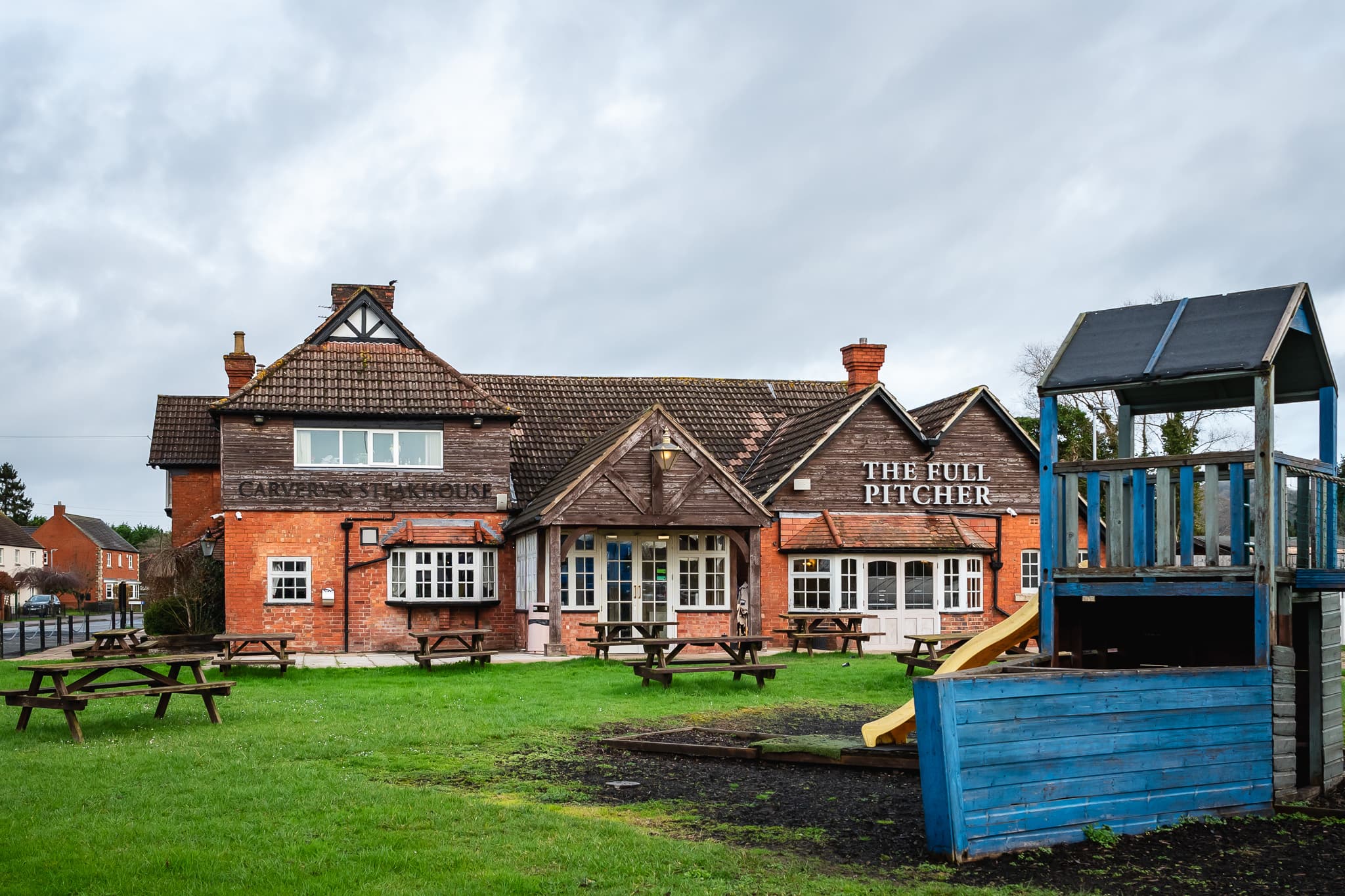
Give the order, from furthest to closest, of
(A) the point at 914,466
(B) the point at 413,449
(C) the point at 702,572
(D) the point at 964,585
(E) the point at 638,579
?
(A) the point at 914,466 < (D) the point at 964,585 < (B) the point at 413,449 < (C) the point at 702,572 < (E) the point at 638,579

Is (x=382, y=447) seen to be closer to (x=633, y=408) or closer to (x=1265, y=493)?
(x=633, y=408)

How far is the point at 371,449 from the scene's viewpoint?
26875mm

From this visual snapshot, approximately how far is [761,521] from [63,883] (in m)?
19.3

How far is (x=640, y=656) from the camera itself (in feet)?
81.4

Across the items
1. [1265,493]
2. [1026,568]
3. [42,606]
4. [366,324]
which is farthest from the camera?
[42,606]

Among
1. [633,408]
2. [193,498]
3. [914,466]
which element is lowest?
[193,498]

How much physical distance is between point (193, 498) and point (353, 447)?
938 centimetres

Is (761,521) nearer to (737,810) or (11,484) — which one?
(737,810)

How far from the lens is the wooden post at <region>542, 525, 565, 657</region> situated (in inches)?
949

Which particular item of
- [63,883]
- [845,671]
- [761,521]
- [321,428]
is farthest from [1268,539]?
[321,428]

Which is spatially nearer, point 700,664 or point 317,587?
point 700,664

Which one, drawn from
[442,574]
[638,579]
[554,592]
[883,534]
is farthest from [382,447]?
[883,534]

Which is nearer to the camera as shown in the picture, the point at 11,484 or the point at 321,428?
the point at 321,428

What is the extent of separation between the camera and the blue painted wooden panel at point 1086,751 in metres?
7.65
